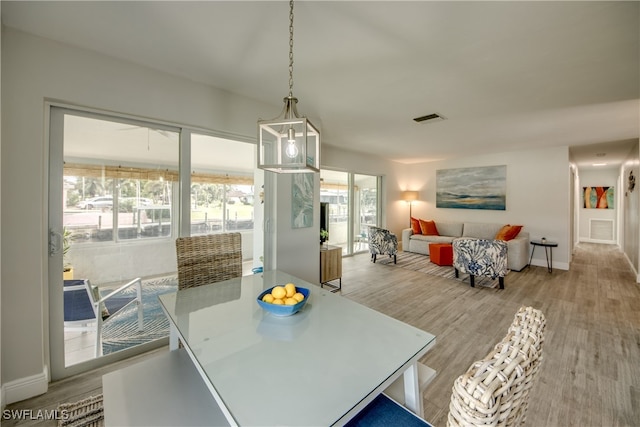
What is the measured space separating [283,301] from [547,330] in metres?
3.13

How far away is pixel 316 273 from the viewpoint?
3545 mm

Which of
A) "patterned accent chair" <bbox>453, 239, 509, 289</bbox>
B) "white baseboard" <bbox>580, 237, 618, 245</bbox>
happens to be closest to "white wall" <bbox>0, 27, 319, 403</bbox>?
"patterned accent chair" <bbox>453, 239, 509, 289</bbox>

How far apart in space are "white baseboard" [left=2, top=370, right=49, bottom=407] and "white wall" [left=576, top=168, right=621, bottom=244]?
11.6 meters

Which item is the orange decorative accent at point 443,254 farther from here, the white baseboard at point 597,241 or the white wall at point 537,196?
the white baseboard at point 597,241

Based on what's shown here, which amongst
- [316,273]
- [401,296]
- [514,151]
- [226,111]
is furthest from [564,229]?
[226,111]

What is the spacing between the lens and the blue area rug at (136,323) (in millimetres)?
2211

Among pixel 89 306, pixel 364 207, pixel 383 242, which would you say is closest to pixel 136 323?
pixel 89 306

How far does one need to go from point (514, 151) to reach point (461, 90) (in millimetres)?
4112

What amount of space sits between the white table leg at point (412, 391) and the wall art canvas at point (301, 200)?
234cm

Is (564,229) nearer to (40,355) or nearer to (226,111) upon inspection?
(226,111)

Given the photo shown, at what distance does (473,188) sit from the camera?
6.25 meters

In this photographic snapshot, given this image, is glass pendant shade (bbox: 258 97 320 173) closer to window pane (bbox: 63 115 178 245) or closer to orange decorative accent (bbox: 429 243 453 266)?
window pane (bbox: 63 115 178 245)

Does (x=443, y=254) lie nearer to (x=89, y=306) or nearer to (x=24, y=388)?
(x=89, y=306)

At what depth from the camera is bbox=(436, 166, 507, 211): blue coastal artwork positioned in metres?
5.87
